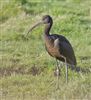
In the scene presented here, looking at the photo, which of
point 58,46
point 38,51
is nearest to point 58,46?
point 58,46

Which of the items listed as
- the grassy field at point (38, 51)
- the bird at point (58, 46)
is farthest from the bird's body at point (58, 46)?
the grassy field at point (38, 51)

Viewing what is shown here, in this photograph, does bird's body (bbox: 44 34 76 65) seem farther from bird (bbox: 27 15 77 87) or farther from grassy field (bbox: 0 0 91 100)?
grassy field (bbox: 0 0 91 100)

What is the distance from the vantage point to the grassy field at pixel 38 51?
35.0ft

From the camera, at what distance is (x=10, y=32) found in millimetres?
17094

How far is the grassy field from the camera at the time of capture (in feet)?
35.0

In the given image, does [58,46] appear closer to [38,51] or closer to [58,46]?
[58,46]

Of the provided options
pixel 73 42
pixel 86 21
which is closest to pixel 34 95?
pixel 73 42

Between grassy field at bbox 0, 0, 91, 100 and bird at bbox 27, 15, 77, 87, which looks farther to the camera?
bird at bbox 27, 15, 77, 87

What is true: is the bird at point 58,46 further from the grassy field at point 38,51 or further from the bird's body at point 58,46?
the grassy field at point 38,51

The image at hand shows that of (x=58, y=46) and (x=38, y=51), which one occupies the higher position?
(x=58, y=46)

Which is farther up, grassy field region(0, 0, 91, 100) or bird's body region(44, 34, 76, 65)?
bird's body region(44, 34, 76, 65)

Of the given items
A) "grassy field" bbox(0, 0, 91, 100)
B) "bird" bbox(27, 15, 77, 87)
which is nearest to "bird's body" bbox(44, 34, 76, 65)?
"bird" bbox(27, 15, 77, 87)

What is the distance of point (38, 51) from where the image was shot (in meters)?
14.8

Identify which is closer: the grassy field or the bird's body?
the grassy field
